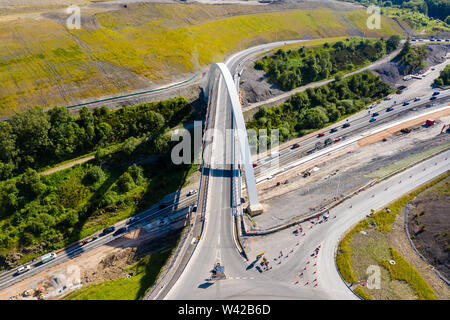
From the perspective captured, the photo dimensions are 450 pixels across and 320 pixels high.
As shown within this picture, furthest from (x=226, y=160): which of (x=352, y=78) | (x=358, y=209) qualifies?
(x=352, y=78)

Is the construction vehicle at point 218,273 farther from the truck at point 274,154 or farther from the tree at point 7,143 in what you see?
the tree at point 7,143

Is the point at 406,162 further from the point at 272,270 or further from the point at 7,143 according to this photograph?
the point at 7,143

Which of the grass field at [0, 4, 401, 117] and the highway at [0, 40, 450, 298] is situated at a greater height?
the grass field at [0, 4, 401, 117]

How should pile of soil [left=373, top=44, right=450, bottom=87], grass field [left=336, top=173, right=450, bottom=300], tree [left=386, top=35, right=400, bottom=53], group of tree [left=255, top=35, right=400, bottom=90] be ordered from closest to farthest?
1. grass field [left=336, top=173, right=450, bottom=300]
2. group of tree [left=255, top=35, right=400, bottom=90]
3. pile of soil [left=373, top=44, right=450, bottom=87]
4. tree [left=386, top=35, right=400, bottom=53]

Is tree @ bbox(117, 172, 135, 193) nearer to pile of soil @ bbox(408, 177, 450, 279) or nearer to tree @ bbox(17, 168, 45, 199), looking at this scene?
tree @ bbox(17, 168, 45, 199)

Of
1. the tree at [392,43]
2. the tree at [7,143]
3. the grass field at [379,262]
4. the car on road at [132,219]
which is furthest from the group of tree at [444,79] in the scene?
the tree at [7,143]

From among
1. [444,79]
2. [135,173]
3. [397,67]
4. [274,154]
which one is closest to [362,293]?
[274,154]

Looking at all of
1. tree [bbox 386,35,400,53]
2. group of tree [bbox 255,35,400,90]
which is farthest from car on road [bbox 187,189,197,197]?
tree [bbox 386,35,400,53]
